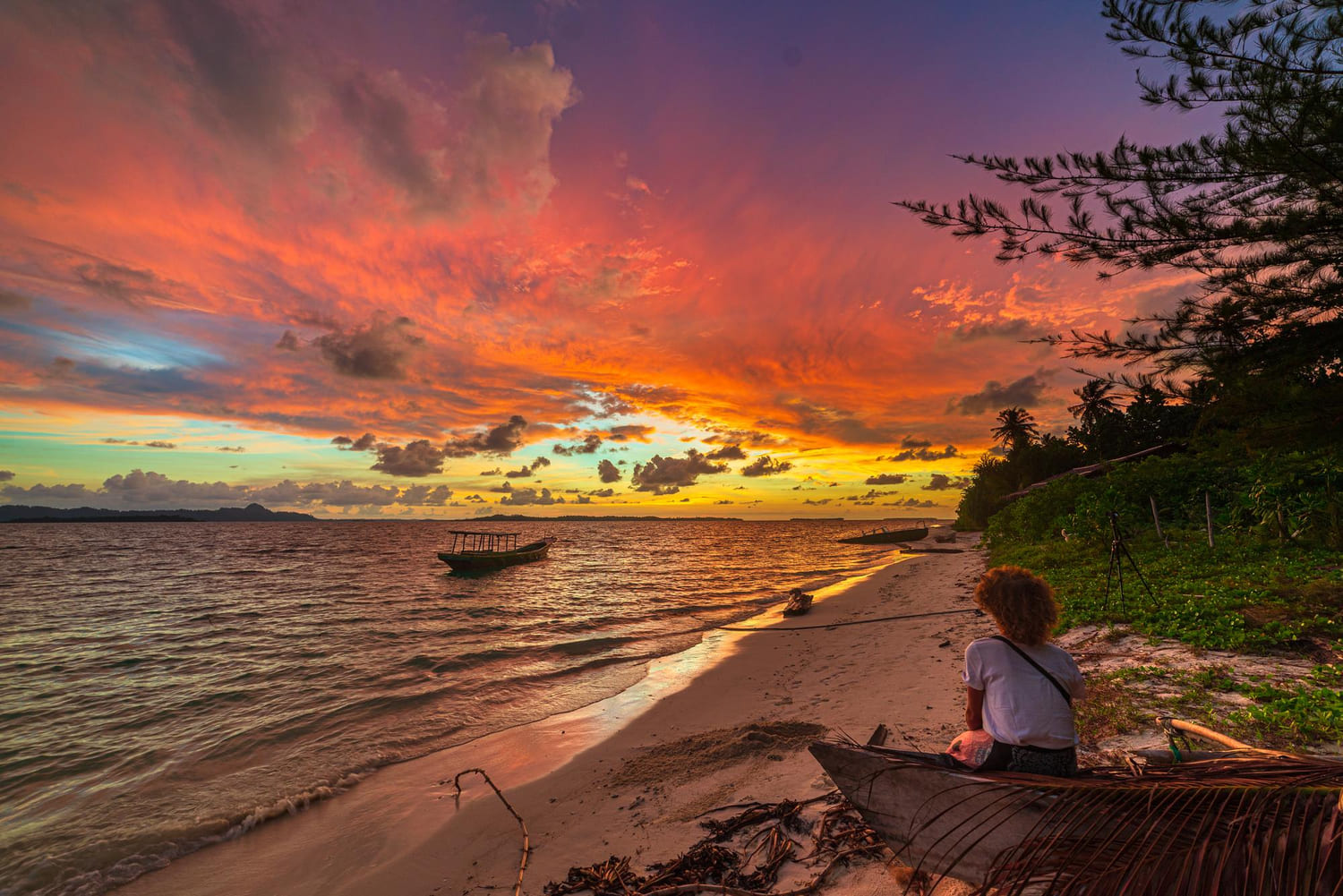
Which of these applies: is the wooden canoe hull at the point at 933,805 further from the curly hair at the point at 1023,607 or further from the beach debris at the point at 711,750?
the beach debris at the point at 711,750

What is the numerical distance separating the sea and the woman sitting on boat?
8.75m

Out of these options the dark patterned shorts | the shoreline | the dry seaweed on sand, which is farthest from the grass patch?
the shoreline

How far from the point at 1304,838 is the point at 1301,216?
20.5 ft

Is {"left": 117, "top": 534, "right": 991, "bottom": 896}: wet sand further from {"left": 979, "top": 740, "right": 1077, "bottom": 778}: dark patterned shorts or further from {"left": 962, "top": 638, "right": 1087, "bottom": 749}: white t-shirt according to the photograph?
{"left": 962, "top": 638, "right": 1087, "bottom": 749}: white t-shirt

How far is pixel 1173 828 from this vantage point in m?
1.83

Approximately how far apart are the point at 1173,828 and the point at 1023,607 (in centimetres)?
187

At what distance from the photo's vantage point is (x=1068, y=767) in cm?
341

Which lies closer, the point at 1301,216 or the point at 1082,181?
the point at 1301,216

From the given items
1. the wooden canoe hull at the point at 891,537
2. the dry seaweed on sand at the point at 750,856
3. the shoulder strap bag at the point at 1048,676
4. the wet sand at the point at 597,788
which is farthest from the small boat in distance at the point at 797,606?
the wooden canoe hull at the point at 891,537

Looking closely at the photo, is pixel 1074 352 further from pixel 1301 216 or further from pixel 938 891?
pixel 938 891

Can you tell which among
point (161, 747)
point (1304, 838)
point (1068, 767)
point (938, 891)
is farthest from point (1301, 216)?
point (161, 747)

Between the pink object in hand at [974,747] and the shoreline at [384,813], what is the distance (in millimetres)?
5731

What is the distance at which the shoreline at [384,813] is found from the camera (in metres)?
5.88

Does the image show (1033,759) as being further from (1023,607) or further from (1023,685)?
(1023,607)
